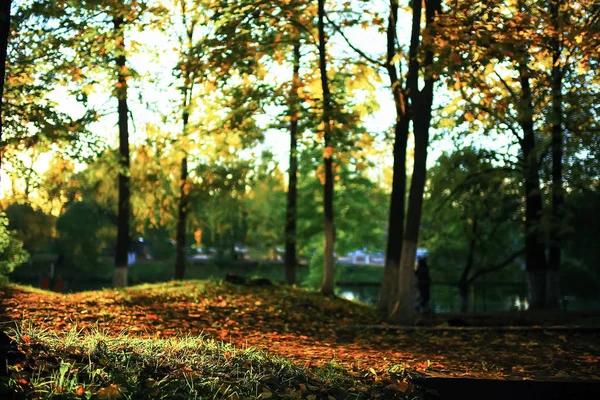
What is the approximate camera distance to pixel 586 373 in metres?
9.12

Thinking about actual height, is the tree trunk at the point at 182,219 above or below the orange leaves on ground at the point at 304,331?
above

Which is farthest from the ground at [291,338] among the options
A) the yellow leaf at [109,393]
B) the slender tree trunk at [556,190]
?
the slender tree trunk at [556,190]

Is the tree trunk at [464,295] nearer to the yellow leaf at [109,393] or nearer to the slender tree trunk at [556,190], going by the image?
the slender tree trunk at [556,190]

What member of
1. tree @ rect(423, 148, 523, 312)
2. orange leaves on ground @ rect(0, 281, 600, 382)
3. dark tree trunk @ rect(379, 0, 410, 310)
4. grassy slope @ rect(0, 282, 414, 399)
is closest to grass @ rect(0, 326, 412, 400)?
grassy slope @ rect(0, 282, 414, 399)

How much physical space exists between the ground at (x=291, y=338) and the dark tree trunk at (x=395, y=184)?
96 cm

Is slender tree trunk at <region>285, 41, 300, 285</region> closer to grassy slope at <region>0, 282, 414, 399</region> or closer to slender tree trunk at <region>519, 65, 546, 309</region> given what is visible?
slender tree trunk at <region>519, 65, 546, 309</region>

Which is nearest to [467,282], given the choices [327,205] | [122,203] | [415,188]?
[327,205]

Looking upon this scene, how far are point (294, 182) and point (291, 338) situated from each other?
12.6 meters

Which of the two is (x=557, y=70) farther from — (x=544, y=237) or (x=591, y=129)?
(x=544, y=237)

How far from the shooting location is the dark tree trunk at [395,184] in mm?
16703

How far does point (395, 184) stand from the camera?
1700 cm

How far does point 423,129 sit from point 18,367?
33.6ft

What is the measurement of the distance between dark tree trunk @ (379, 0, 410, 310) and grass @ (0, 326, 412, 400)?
988 cm

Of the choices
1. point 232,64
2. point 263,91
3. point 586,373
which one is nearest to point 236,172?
point 263,91
